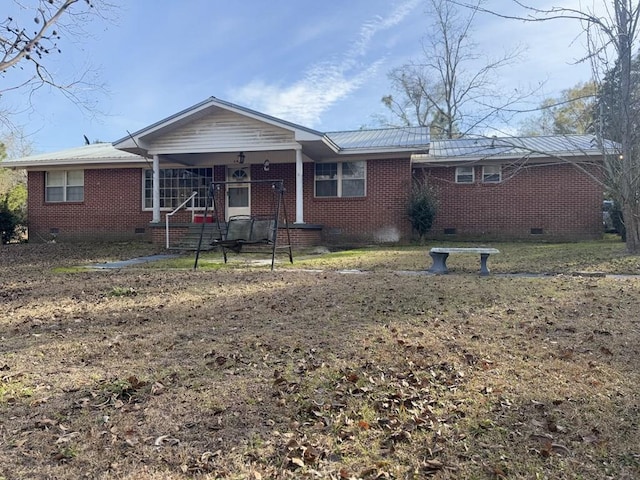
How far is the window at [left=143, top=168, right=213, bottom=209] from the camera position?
17.2 meters

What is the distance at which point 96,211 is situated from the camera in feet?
57.6

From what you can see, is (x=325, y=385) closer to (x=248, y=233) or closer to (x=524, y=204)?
(x=248, y=233)

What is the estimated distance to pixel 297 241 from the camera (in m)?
14.0

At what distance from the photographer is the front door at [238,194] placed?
54.9ft

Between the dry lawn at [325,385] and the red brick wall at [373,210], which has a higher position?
the red brick wall at [373,210]

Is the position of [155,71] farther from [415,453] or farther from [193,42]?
[415,453]

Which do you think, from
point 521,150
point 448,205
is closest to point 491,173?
point 448,205

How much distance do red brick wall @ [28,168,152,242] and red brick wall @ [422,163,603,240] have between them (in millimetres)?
10973

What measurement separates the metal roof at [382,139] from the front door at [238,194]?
11.3 feet

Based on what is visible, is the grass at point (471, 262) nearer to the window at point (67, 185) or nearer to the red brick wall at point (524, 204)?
the red brick wall at point (524, 204)

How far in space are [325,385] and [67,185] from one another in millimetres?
17870

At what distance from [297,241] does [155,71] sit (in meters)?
9.67

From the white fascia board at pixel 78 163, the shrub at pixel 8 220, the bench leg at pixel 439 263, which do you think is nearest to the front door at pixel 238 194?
the white fascia board at pixel 78 163

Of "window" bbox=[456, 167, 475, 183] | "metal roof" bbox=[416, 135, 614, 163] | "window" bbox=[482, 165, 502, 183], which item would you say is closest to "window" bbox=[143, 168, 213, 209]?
"metal roof" bbox=[416, 135, 614, 163]
